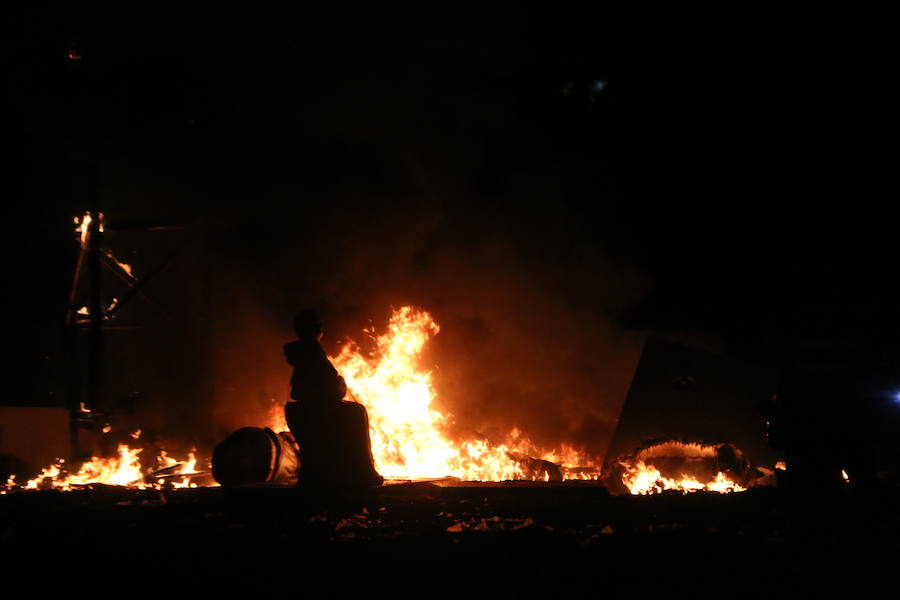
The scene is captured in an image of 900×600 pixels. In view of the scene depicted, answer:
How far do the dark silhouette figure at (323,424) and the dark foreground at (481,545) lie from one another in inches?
36.6

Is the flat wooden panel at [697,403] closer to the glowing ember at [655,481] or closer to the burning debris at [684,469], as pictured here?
the burning debris at [684,469]

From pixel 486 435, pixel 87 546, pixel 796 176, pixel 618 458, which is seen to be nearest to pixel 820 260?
pixel 796 176

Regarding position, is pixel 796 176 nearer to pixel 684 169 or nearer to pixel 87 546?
pixel 684 169

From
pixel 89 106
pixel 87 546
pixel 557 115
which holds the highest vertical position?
pixel 89 106

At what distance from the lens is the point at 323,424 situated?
6828 mm

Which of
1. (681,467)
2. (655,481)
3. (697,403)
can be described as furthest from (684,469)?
(697,403)

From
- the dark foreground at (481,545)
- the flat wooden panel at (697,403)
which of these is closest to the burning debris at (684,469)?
the flat wooden panel at (697,403)

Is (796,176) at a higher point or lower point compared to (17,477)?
higher

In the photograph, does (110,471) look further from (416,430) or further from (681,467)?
(681,467)

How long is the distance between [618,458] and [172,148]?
35.0 ft

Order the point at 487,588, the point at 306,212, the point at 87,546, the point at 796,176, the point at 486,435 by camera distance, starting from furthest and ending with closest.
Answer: the point at 306,212 < the point at 796,176 < the point at 486,435 < the point at 87,546 < the point at 487,588

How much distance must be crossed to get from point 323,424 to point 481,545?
2865 mm

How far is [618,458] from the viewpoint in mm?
8906

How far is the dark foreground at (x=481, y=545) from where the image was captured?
4137 mm
